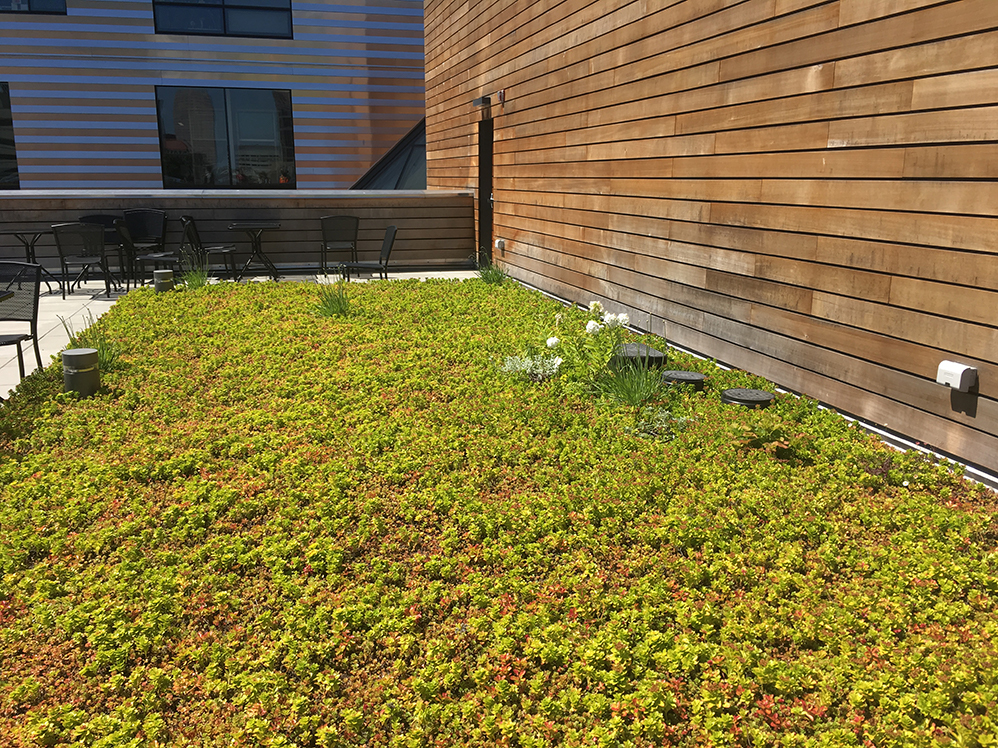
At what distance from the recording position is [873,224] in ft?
12.9

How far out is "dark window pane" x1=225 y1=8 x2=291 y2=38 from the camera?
1619 cm

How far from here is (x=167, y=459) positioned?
3926mm

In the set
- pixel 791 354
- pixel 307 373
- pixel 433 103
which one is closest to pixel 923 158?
pixel 791 354

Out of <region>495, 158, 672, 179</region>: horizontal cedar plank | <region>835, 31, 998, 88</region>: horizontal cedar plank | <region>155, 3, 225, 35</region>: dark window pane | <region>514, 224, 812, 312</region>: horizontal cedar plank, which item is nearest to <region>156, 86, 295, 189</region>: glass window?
<region>155, 3, 225, 35</region>: dark window pane

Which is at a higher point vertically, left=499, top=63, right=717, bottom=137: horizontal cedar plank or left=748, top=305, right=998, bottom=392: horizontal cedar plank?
left=499, top=63, right=717, bottom=137: horizontal cedar plank

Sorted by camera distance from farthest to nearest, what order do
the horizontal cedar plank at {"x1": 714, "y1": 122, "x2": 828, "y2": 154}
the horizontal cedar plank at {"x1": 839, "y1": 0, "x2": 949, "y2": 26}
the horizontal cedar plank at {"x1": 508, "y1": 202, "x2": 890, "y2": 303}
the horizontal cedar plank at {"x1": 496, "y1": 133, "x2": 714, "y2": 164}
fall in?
1. the horizontal cedar plank at {"x1": 496, "y1": 133, "x2": 714, "y2": 164}
2. the horizontal cedar plank at {"x1": 714, "y1": 122, "x2": 828, "y2": 154}
3. the horizontal cedar plank at {"x1": 508, "y1": 202, "x2": 890, "y2": 303}
4. the horizontal cedar plank at {"x1": 839, "y1": 0, "x2": 949, "y2": 26}

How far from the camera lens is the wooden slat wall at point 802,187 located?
343 cm

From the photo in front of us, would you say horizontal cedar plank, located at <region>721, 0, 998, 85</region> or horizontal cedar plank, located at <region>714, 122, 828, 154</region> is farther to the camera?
horizontal cedar plank, located at <region>714, 122, 828, 154</region>

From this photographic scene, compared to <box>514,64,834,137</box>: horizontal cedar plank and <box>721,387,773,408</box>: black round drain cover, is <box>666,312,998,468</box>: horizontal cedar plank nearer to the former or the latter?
<box>721,387,773,408</box>: black round drain cover

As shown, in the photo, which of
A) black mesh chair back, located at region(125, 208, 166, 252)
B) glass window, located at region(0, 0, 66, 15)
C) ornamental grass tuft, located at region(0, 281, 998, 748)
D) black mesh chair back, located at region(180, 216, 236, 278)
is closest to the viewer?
ornamental grass tuft, located at region(0, 281, 998, 748)

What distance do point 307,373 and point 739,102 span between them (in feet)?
11.8

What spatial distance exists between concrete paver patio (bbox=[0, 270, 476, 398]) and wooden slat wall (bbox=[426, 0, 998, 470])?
4495mm

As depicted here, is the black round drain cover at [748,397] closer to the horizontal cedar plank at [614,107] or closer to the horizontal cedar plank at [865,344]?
the horizontal cedar plank at [865,344]

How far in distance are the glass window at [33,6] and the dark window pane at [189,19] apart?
193 centimetres
